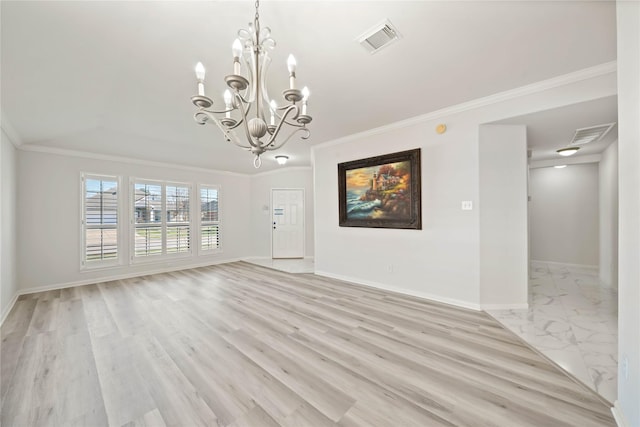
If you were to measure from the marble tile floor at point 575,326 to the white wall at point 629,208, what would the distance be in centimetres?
44

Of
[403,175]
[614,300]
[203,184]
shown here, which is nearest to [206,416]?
[403,175]

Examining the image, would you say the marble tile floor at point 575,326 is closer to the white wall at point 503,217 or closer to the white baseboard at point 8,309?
the white wall at point 503,217

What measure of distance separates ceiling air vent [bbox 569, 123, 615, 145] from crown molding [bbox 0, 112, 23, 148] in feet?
23.8

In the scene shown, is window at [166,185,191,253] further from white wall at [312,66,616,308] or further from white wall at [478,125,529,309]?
white wall at [478,125,529,309]

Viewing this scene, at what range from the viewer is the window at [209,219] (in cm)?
632

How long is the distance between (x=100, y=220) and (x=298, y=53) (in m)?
5.26

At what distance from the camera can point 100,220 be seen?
4.80 meters

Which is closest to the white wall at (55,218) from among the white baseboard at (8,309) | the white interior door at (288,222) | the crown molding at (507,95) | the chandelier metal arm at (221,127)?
the white baseboard at (8,309)

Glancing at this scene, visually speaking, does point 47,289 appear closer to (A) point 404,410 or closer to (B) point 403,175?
(A) point 404,410

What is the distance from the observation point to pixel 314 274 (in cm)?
497

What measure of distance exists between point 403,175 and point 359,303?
2.00 m

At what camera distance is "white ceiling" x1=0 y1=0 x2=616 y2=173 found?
5.29ft

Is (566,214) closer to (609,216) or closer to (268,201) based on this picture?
(609,216)

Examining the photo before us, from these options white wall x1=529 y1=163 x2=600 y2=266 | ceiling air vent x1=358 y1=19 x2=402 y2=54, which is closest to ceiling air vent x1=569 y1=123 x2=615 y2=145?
white wall x1=529 y1=163 x2=600 y2=266
